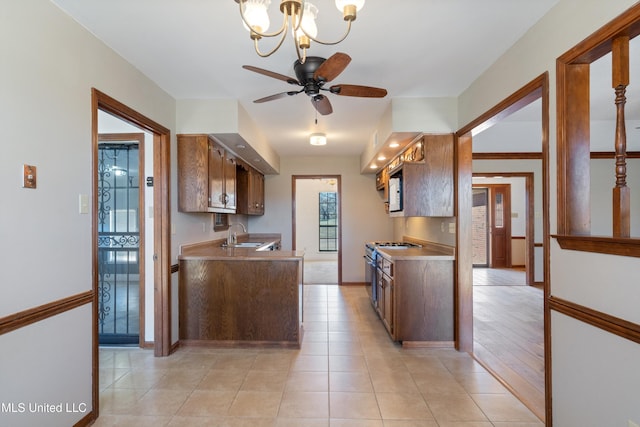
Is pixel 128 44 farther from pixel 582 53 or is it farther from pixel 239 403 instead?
pixel 582 53

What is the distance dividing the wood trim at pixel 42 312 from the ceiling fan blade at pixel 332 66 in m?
2.01

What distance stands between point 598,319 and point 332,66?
1.92 metres

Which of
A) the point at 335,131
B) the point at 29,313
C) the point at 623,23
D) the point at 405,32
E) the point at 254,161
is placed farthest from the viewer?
the point at 254,161

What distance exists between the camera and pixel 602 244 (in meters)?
1.52

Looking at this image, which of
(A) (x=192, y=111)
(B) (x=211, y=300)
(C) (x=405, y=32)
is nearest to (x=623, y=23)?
(C) (x=405, y=32)

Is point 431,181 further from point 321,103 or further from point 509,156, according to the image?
point 509,156

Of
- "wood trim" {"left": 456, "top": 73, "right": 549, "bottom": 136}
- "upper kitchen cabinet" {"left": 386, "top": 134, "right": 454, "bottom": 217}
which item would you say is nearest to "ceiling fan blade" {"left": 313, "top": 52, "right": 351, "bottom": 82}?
"wood trim" {"left": 456, "top": 73, "right": 549, "bottom": 136}

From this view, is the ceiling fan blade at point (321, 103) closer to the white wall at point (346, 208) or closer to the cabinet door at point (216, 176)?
the cabinet door at point (216, 176)

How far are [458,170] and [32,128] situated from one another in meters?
3.23

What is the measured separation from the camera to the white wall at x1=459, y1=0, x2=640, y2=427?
142 cm

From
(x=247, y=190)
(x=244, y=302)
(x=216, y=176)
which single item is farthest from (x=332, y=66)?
(x=247, y=190)

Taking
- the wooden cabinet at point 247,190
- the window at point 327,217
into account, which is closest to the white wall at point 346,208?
the wooden cabinet at point 247,190

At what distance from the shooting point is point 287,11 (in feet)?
4.75

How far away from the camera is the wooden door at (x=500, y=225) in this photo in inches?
319
